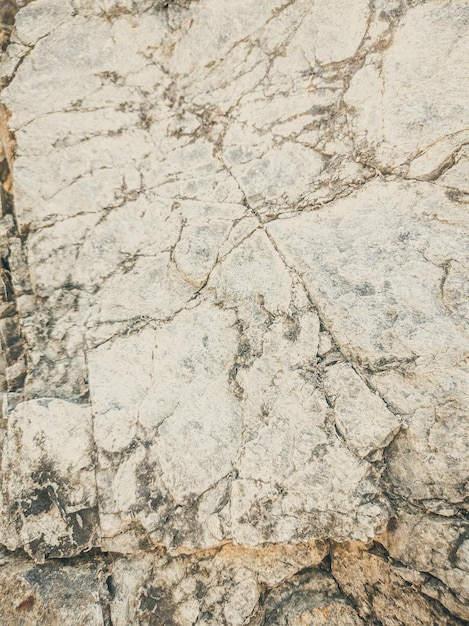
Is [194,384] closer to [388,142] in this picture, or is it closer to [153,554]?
[153,554]

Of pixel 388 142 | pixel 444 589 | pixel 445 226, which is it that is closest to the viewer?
pixel 444 589

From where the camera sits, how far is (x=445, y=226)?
1181mm

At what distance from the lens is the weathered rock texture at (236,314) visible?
113 cm

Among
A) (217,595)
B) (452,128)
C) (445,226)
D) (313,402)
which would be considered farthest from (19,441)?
(452,128)

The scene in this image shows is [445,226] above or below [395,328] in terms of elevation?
above

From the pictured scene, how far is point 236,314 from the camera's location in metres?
1.35

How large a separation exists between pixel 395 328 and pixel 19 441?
4.06 ft

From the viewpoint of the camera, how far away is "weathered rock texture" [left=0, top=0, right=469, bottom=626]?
1.13 meters

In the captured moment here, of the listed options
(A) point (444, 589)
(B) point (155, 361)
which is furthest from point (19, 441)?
(A) point (444, 589)

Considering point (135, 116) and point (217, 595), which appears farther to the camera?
point (135, 116)

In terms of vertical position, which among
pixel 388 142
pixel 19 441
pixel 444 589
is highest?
pixel 388 142

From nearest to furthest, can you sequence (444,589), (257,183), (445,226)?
1. (444,589)
2. (445,226)
3. (257,183)

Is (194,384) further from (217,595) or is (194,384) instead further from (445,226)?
(445,226)

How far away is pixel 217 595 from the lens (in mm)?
1219
